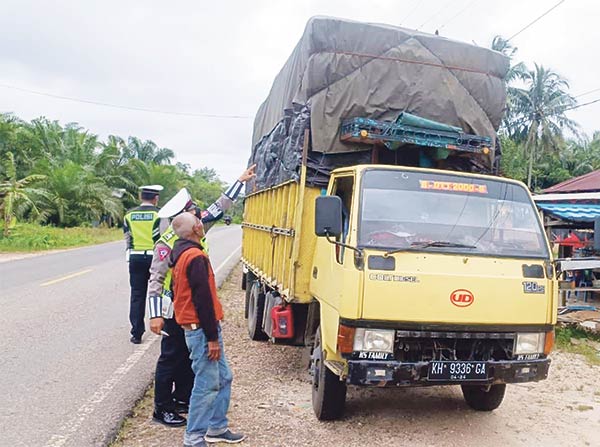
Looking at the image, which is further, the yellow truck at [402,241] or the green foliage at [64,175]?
the green foliage at [64,175]

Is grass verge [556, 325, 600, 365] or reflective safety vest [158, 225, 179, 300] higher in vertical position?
reflective safety vest [158, 225, 179, 300]

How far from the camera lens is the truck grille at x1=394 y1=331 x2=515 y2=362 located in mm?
4336

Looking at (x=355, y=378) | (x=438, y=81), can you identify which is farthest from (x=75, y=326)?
(x=438, y=81)

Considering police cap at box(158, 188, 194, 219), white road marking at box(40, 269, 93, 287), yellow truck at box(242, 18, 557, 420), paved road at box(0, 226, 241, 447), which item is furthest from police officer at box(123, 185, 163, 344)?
white road marking at box(40, 269, 93, 287)

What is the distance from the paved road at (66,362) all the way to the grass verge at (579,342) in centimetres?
565

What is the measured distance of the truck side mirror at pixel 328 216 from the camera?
4391mm

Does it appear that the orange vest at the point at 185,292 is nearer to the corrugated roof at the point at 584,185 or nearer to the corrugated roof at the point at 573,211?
the corrugated roof at the point at 573,211

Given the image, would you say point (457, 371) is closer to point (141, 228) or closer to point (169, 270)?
point (169, 270)

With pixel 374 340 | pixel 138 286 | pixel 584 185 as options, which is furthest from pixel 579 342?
pixel 584 185

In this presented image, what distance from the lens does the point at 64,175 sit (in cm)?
2877

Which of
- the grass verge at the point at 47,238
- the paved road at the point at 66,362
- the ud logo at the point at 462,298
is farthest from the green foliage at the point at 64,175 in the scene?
the ud logo at the point at 462,298

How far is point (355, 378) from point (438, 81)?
309cm

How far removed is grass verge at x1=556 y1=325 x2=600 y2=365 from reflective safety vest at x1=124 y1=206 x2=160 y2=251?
5.83 metres

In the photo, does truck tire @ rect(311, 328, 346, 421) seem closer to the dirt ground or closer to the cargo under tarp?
the dirt ground
